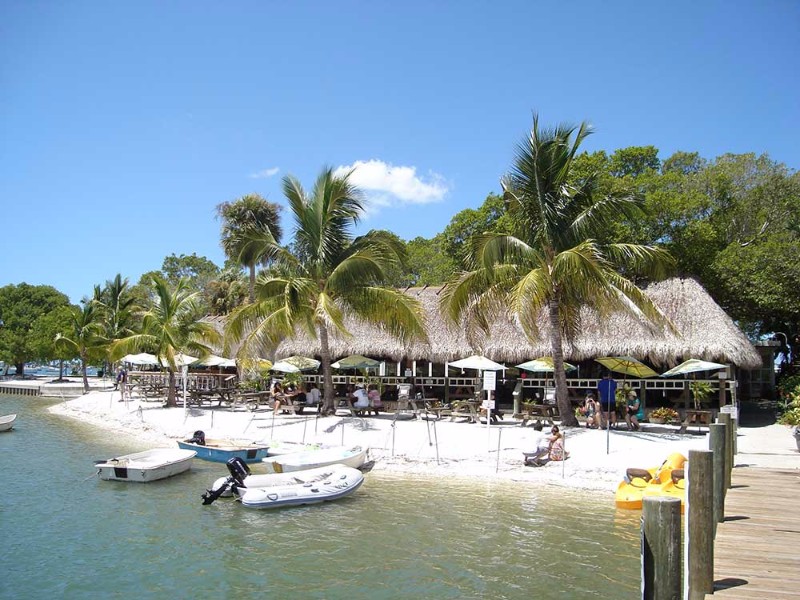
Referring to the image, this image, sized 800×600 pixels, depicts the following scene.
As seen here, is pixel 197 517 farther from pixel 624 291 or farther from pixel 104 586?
pixel 624 291

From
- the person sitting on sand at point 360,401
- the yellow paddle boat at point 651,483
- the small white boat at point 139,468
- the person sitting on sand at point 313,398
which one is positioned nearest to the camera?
the yellow paddle boat at point 651,483

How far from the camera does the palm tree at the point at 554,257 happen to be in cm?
1806

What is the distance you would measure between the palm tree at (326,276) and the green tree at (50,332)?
33928 millimetres

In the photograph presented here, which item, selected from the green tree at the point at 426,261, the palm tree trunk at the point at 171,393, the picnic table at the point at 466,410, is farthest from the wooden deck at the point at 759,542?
the green tree at the point at 426,261

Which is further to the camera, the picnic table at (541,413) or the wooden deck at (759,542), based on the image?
the picnic table at (541,413)

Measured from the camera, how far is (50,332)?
170ft

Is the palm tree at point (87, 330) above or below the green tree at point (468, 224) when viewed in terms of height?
below

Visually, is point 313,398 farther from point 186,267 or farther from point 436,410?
point 186,267

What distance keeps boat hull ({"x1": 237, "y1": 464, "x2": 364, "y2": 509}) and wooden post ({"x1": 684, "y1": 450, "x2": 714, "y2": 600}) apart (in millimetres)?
9393

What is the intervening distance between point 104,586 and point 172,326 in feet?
61.3

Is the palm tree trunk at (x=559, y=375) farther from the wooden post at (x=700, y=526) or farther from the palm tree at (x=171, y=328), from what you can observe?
the palm tree at (x=171, y=328)

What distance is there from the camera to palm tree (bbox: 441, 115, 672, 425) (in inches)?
711

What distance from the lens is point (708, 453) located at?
546cm

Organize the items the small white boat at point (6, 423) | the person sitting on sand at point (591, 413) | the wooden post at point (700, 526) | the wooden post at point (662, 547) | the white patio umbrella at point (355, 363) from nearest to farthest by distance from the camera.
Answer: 1. the wooden post at point (662, 547)
2. the wooden post at point (700, 526)
3. the person sitting on sand at point (591, 413)
4. the small white boat at point (6, 423)
5. the white patio umbrella at point (355, 363)
